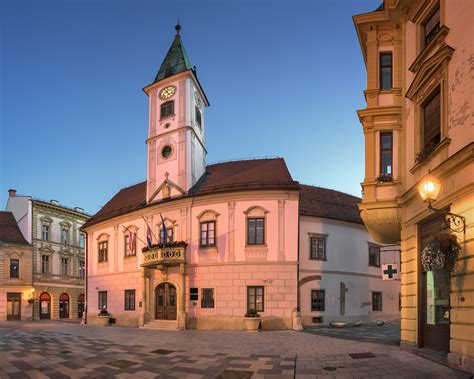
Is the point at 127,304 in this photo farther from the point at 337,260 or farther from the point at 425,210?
the point at 425,210

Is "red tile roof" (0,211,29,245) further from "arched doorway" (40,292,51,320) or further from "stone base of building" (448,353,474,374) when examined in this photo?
"stone base of building" (448,353,474,374)

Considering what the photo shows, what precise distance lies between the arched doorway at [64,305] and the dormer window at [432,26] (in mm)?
45225

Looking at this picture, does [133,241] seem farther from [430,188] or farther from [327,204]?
[430,188]

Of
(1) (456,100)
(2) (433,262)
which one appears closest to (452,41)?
(1) (456,100)

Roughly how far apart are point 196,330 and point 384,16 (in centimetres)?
1856

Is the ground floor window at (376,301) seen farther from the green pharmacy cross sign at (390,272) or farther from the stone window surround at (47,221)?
the stone window surround at (47,221)

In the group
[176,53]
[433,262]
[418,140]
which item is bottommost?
[433,262]

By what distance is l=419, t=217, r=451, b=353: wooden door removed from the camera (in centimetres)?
1070

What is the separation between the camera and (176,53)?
31312 millimetres

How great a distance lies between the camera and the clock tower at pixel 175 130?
27531 mm

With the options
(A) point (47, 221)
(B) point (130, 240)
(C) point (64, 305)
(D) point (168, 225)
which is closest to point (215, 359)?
(D) point (168, 225)

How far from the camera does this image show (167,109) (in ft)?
96.0

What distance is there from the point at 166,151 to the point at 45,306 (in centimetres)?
2714

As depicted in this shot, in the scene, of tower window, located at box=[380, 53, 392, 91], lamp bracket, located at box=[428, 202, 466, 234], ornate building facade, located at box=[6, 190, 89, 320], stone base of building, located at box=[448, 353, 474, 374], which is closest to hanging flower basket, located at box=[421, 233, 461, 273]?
lamp bracket, located at box=[428, 202, 466, 234]
